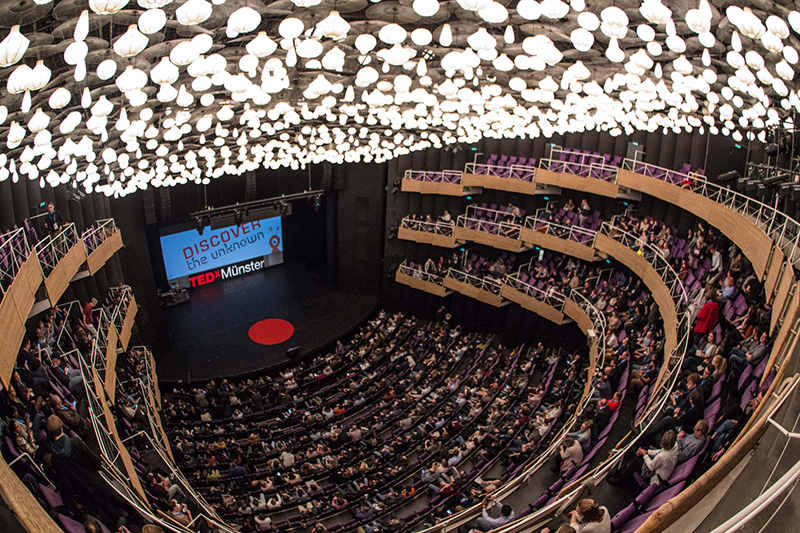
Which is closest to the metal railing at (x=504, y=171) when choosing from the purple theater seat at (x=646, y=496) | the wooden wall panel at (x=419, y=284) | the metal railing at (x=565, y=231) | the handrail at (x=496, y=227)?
the metal railing at (x=565, y=231)

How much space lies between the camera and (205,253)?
79.5 ft

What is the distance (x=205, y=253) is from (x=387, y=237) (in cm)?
769

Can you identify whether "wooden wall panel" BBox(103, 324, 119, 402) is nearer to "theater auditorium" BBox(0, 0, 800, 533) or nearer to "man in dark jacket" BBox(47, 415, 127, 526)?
"theater auditorium" BBox(0, 0, 800, 533)

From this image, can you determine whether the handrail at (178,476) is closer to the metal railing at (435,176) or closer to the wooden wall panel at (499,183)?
the metal railing at (435,176)

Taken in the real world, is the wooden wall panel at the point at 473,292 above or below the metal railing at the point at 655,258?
below

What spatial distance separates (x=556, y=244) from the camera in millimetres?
19344

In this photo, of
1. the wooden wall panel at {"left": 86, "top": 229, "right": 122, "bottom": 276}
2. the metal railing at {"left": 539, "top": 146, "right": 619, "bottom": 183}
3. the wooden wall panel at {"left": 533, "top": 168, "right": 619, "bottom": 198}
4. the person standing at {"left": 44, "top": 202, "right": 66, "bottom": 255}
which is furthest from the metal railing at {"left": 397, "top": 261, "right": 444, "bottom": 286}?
the person standing at {"left": 44, "top": 202, "right": 66, "bottom": 255}

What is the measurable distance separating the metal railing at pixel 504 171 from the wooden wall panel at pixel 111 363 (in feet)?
45.0

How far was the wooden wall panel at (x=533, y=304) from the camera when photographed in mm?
18734

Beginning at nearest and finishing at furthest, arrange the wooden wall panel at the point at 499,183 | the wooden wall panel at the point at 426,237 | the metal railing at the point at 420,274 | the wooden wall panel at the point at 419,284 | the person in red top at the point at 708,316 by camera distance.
A: the person in red top at the point at 708,316
the wooden wall panel at the point at 499,183
the wooden wall panel at the point at 426,237
the wooden wall panel at the point at 419,284
the metal railing at the point at 420,274

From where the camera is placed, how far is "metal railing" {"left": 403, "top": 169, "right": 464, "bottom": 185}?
74.7 feet

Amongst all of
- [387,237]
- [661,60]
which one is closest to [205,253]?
[387,237]

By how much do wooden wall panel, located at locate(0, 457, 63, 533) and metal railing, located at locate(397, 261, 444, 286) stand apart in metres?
18.5

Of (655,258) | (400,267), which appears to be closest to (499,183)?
(400,267)
